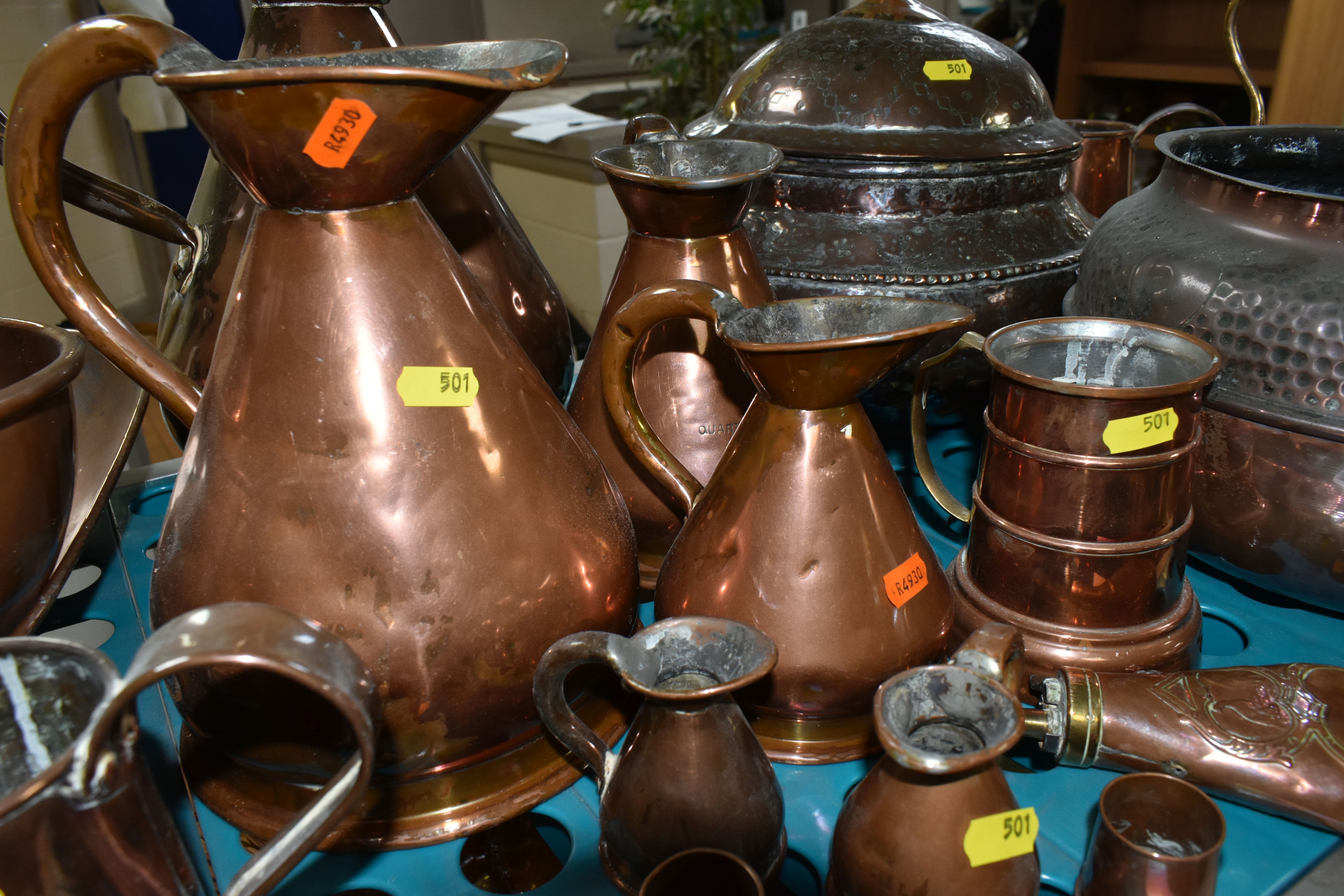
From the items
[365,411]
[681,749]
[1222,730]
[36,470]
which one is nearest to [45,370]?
[36,470]

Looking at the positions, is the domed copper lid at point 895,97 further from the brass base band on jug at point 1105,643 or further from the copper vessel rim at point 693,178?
the brass base band on jug at point 1105,643

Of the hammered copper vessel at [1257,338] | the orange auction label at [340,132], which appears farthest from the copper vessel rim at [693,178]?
the hammered copper vessel at [1257,338]

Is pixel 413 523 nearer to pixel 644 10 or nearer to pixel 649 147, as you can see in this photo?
pixel 649 147

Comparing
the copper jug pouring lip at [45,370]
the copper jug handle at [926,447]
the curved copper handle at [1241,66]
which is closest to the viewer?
the copper jug pouring lip at [45,370]

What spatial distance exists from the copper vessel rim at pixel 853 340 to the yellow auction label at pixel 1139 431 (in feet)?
0.48

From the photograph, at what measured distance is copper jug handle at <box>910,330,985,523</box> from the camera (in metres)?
0.78

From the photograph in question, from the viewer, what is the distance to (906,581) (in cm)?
62

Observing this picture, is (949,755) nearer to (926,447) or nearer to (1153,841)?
(1153,841)

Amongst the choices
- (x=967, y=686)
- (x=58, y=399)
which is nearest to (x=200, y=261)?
(x=58, y=399)

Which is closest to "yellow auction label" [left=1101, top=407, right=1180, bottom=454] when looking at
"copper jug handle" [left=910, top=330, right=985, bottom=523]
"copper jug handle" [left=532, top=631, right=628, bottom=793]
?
"copper jug handle" [left=910, top=330, right=985, bottom=523]

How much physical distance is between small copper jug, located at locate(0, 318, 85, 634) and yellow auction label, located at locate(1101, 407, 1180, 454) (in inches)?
27.1

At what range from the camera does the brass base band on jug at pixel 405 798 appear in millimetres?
594

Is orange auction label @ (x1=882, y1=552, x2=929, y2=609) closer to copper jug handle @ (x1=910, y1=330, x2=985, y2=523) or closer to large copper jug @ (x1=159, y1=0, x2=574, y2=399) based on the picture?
copper jug handle @ (x1=910, y1=330, x2=985, y2=523)

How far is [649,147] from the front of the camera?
793 mm
